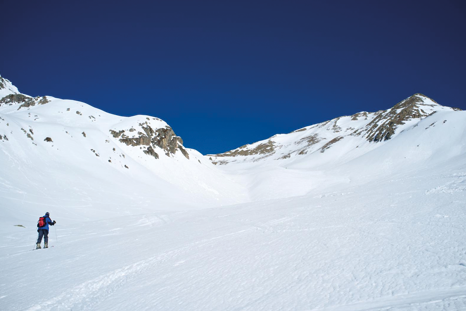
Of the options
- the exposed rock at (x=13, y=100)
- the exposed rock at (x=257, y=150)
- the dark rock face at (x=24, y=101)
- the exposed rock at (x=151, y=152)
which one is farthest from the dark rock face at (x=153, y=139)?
the exposed rock at (x=257, y=150)

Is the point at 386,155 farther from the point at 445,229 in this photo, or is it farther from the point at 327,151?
the point at 445,229

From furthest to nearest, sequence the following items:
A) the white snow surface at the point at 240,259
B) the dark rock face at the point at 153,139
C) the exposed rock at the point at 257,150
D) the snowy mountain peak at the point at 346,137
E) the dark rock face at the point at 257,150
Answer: the dark rock face at the point at 257,150
the exposed rock at the point at 257,150
the snowy mountain peak at the point at 346,137
the dark rock face at the point at 153,139
the white snow surface at the point at 240,259

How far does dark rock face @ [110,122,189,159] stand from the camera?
5225cm

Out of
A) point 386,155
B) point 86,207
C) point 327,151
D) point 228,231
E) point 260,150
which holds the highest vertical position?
point 260,150

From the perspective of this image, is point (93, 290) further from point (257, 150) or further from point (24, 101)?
point (257, 150)

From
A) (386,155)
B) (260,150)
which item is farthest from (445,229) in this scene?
(260,150)

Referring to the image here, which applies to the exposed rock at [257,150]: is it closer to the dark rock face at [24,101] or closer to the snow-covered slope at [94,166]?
the snow-covered slope at [94,166]

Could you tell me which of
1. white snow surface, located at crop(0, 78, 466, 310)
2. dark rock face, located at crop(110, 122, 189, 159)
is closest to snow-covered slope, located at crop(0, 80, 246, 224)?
dark rock face, located at crop(110, 122, 189, 159)

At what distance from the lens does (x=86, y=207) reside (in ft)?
86.8

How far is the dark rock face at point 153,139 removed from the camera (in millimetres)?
52250

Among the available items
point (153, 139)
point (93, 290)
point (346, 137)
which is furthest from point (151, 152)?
point (346, 137)

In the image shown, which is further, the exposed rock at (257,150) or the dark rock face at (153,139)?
the exposed rock at (257,150)

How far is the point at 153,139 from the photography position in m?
56.4

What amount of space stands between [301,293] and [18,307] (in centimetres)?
688
